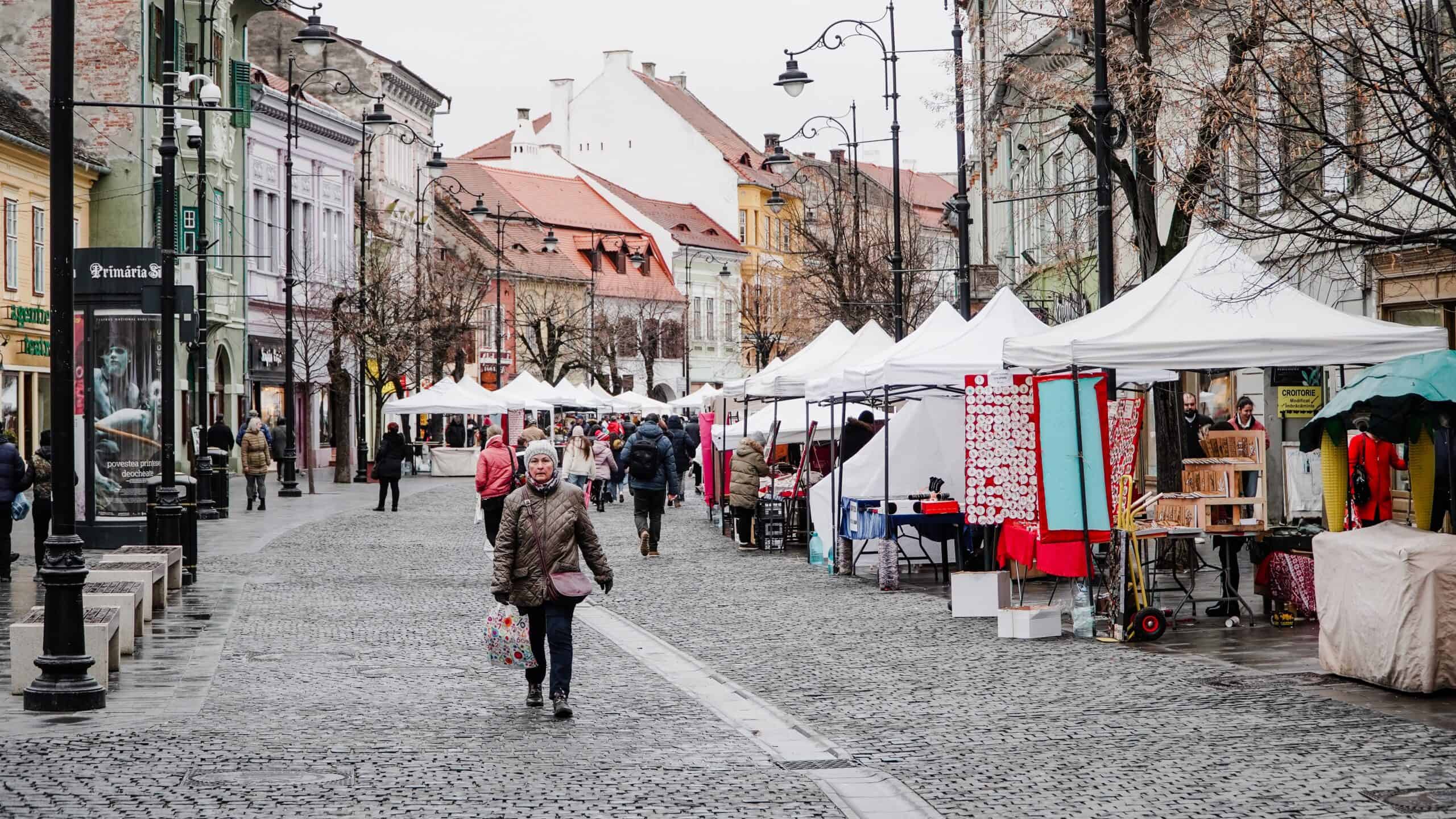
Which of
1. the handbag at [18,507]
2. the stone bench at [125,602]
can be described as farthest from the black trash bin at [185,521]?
the stone bench at [125,602]

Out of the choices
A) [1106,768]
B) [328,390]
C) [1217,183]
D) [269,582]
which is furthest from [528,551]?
[328,390]

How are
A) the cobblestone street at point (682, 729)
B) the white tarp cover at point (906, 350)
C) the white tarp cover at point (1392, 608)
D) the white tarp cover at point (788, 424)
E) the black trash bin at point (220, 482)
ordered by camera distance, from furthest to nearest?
the black trash bin at point (220, 482) < the white tarp cover at point (788, 424) < the white tarp cover at point (906, 350) < the white tarp cover at point (1392, 608) < the cobblestone street at point (682, 729)

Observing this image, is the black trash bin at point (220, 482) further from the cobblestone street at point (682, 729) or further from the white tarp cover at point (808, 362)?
the cobblestone street at point (682, 729)

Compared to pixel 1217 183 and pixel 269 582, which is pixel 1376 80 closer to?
pixel 1217 183

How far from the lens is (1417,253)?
74.9ft

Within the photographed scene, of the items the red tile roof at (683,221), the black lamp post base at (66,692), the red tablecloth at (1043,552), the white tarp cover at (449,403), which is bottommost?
the black lamp post base at (66,692)

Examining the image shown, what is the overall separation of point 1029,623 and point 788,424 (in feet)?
53.7

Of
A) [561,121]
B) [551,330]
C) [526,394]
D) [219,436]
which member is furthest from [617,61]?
[219,436]

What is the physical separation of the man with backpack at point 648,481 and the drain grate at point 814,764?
16.1 meters

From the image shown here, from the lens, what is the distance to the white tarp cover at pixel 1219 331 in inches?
605

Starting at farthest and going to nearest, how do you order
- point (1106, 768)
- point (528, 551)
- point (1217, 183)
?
1. point (1217, 183)
2. point (528, 551)
3. point (1106, 768)

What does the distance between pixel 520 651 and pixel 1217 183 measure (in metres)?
5.84

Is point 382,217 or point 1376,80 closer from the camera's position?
point 1376,80

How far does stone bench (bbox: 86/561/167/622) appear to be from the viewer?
1571cm
